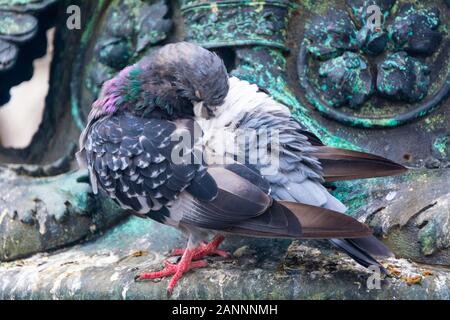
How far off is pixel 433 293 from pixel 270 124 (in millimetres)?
742

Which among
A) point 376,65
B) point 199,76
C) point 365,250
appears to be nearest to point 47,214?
point 199,76

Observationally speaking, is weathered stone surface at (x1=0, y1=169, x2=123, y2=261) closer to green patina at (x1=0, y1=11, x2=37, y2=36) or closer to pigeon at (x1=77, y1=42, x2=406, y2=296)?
pigeon at (x1=77, y1=42, x2=406, y2=296)

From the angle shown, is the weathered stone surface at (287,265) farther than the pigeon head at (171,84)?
No

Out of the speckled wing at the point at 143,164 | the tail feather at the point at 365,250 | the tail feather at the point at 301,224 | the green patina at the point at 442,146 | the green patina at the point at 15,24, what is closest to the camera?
the tail feather at the point at 301,224

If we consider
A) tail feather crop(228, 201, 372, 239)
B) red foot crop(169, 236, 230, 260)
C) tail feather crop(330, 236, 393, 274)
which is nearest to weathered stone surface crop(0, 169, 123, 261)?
red foot crop(169, 236, 230, 260)

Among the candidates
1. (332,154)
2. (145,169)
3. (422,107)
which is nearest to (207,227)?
(145,169)

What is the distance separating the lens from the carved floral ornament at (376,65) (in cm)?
341

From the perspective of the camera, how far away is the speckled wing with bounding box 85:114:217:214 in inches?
116

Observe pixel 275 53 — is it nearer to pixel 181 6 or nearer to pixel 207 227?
pixel 181 6

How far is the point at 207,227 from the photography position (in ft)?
9.50

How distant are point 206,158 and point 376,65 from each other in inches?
34.3

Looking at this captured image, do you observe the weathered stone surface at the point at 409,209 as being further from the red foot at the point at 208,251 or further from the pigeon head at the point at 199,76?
the pigeon head at the point at 199,76

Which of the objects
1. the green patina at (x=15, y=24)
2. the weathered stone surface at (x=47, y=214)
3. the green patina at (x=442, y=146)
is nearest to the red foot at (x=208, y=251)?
the weathered stone surface at (x=47, y=214)

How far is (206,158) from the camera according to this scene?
2.97 metres
